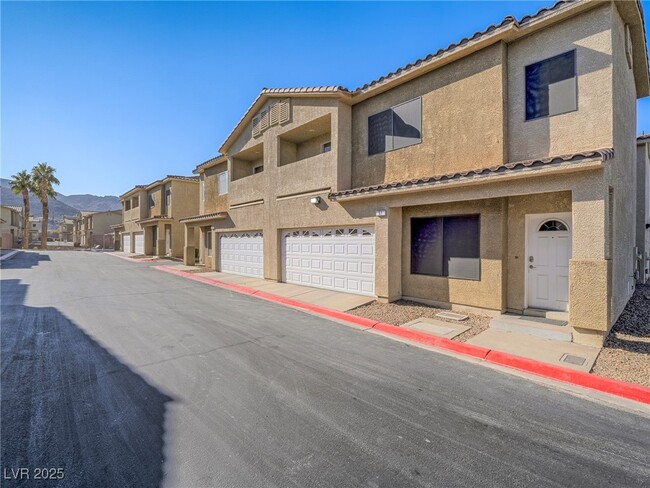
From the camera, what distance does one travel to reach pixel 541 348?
568cm

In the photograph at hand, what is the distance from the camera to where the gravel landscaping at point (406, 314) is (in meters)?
7.14

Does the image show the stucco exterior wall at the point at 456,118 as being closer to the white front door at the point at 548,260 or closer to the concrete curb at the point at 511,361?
the white front door at the point at 548,260

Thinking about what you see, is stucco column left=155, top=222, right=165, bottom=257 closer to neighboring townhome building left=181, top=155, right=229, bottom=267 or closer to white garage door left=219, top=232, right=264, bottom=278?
neighboring townhome building left=181, top=155, right=229, bottom=267

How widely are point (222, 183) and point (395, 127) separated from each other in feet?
41.7

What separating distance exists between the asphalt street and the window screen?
3.49 meters

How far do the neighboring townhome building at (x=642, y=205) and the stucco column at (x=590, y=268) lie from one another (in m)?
9.45

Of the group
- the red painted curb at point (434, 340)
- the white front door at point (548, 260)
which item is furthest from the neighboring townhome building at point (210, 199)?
the white front door at point (548, 260)

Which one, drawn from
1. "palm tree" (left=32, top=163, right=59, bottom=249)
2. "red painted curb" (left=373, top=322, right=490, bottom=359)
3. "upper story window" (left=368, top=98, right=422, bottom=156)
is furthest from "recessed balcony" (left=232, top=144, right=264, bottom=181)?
"palm tree" (left=32, top=163, right=59, bottom=249)

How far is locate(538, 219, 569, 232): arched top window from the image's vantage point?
725cm

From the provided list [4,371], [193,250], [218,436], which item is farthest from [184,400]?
[193,250]

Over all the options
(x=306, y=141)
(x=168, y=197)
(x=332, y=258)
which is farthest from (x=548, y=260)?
(x=168, y=197)

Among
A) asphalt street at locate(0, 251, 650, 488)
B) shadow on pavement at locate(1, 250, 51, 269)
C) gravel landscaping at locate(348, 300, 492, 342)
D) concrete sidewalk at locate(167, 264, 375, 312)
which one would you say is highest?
shadow on pavement at locate(1, 250, 51, 269)

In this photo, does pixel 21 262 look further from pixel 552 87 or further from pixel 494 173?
pixel 552 87

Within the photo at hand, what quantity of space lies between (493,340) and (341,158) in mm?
7506
